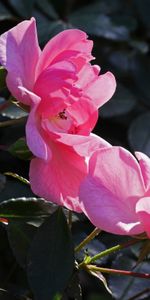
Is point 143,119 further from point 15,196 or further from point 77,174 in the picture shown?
point 77,174

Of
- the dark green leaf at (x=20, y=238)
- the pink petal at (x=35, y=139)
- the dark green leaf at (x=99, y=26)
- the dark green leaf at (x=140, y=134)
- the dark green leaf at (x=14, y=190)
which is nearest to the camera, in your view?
the pink petal at (x=35, y=139)

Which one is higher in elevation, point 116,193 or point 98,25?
point 116,193

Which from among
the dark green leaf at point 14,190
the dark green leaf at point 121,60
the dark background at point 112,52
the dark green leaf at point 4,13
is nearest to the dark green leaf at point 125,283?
the dark background at point 112,52

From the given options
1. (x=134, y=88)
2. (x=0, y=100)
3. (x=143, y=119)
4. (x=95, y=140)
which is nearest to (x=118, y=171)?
(x=95, y=140)

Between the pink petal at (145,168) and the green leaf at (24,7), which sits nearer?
the pink petal at (145,168)

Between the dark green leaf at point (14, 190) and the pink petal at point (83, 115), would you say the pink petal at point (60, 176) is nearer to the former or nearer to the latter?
the pink petal at point (83, 115)

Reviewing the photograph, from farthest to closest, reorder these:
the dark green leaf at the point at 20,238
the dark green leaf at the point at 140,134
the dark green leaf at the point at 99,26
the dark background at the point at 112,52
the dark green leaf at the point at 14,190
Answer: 1. the dark green leaf at the point at 99,26
2. the dark green leaf at the point at 140,134
3. the dark background at the point at 112,52
4. the dark green leaf at the point at 14,190
5. the dark green leaf at the point at 20,238

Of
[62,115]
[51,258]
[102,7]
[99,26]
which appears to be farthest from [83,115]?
[102,7]

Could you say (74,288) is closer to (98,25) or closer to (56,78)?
Result: (56,78)
